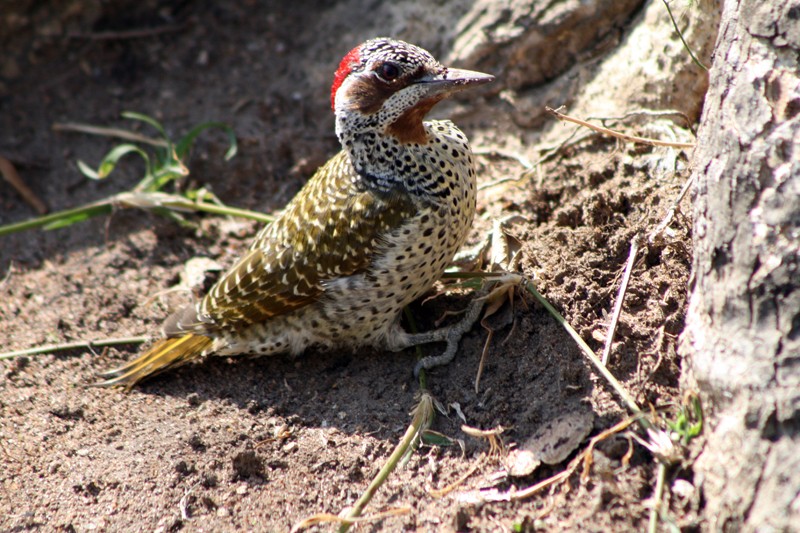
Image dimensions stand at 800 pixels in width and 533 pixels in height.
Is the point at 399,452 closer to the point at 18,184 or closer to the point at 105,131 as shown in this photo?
the point at 105,131

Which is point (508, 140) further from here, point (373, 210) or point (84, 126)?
point (84, 126)

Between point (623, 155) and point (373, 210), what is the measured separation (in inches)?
57.8

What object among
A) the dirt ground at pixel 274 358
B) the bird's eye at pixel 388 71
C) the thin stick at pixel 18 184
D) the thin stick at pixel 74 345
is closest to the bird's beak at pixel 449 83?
the bird's eye at pixel 388 71

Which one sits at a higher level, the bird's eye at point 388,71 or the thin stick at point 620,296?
the bird's eye at point 388,71

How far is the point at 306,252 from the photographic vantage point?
407 cm

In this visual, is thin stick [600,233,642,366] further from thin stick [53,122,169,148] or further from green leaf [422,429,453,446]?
thin stick [53,122,169,148]

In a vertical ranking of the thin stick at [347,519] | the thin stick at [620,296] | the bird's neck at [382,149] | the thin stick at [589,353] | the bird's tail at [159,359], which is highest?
the bird's neck at [382,149]

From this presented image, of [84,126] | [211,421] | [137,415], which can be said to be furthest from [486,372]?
[84,126]

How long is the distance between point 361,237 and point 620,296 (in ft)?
4.19

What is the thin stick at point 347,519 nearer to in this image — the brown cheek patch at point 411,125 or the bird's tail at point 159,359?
the bird's tail at point 159,359

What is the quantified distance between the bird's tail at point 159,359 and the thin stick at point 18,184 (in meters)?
2.00

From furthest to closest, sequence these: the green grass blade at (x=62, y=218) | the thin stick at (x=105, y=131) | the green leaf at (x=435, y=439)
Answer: the thin stick at (x=105, y=131) < the green grass blade at (x=62, y=218) < the green leaf at (x=435, y=439)

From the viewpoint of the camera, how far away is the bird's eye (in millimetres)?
3838

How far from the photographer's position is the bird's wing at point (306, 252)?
3.92 m
